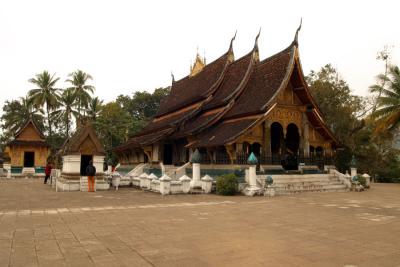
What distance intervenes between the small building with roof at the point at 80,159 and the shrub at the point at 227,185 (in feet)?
21.6

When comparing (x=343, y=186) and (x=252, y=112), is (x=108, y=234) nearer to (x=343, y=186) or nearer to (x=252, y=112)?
(x=252, y=112)

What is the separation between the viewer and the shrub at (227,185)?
14.9 meters

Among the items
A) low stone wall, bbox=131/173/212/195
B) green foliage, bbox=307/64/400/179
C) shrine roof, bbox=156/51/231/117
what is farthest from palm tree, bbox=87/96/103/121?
low stone wall, bbox=131/173/212/195

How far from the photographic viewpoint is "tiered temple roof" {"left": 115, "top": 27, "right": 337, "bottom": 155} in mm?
18922

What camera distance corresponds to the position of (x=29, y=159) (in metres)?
39.3

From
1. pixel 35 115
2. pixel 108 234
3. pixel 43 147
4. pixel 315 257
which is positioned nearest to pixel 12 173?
pixel 43 147

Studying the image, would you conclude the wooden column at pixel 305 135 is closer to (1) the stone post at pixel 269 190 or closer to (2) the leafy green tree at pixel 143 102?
(1) the stone post at pixel 269 190

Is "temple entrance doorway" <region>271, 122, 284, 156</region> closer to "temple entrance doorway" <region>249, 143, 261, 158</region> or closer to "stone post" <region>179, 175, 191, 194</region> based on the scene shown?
"temple entrance doorway" <region>249, 143, 261, 158</region>

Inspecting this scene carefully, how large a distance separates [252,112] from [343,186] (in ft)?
19.8

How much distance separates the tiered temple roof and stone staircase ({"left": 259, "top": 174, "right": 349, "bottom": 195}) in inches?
120

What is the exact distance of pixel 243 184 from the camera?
15438mm

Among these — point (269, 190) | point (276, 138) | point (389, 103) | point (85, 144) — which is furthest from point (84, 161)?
point (389, 103)

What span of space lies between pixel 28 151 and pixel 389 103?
1364 inches

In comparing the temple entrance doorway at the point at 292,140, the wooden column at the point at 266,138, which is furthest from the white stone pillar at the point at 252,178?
the temple entrance doorway at the point at 292,140
